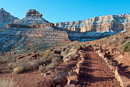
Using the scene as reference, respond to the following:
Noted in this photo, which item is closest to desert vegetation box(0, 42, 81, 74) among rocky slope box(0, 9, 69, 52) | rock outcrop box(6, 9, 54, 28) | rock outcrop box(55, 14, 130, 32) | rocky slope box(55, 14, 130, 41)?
rocky slope box(0, 9, 69, 52)

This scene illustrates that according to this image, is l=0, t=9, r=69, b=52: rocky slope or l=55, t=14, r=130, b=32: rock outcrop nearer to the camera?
l=0, t=9, r=69, b=52: rocky slope

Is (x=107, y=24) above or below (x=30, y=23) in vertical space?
above

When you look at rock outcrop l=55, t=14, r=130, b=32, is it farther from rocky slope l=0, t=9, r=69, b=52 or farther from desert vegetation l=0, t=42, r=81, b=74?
desert vegetation l=0, t=42, r=81, b=74

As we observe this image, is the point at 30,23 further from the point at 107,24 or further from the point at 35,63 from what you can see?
the point at 107,24

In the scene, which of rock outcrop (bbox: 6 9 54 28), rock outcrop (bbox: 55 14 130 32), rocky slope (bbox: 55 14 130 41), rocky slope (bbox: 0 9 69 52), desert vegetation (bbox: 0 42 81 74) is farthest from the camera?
rock outcrop (bbox: 55 14 130 32)

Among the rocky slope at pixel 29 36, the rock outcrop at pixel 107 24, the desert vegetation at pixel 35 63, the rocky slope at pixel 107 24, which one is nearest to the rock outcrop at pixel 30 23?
the rocky slope at pixel 29 36

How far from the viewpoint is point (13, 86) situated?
3.38m

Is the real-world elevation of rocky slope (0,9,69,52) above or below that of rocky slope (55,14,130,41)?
below

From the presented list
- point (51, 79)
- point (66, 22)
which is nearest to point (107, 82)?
point (51, 79)

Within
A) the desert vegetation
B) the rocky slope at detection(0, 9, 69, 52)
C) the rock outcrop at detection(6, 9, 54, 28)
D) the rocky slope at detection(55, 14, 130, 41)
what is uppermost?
the rocky slope at detection(55, 14, 130, 41)

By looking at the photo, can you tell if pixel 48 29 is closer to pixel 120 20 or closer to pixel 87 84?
pixel 87 84

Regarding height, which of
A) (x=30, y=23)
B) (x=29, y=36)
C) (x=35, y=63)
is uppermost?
(x=30, y=23)

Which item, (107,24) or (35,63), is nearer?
(35,63)

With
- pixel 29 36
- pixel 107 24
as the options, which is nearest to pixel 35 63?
pixel 29 36
